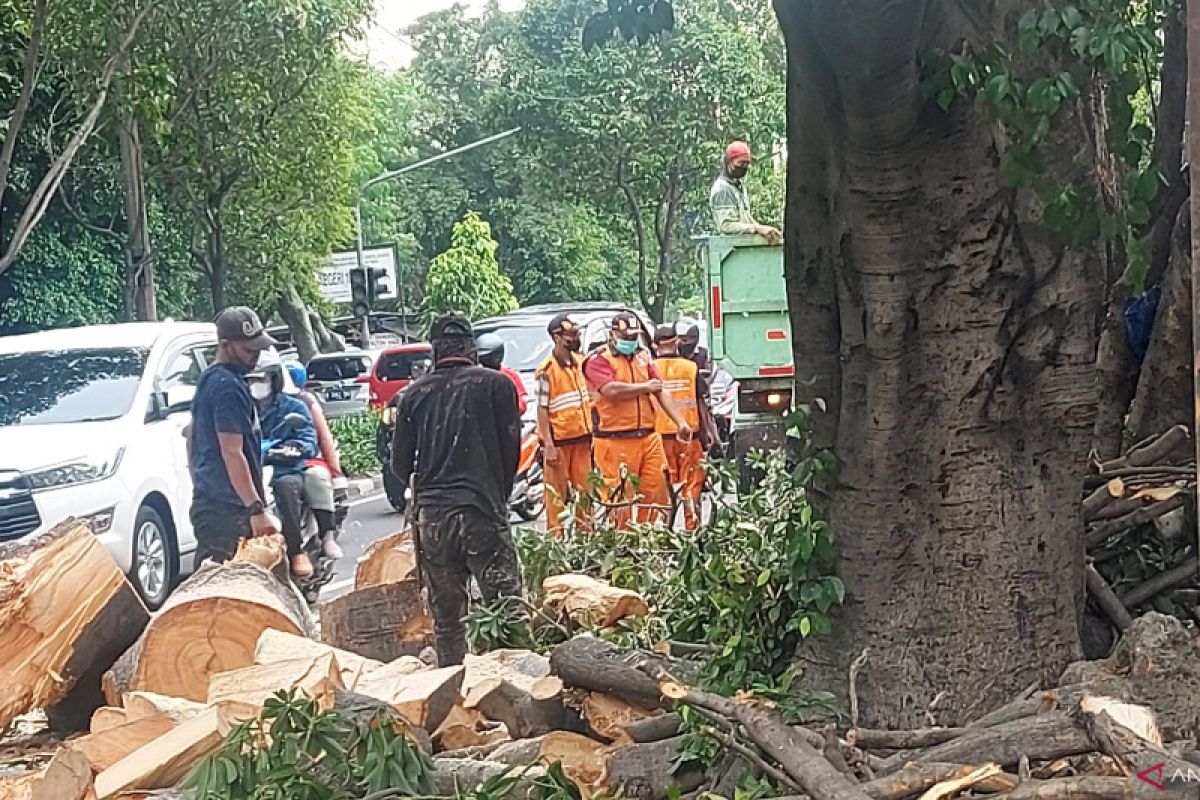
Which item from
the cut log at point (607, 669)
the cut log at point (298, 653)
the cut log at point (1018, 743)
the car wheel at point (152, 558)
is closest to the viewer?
the cut log at point (1018, 743)

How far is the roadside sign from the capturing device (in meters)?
28.5

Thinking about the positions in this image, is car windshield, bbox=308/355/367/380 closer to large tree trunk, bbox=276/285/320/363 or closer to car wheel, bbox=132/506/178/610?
large tree trunk, bbox=276/285/320/363

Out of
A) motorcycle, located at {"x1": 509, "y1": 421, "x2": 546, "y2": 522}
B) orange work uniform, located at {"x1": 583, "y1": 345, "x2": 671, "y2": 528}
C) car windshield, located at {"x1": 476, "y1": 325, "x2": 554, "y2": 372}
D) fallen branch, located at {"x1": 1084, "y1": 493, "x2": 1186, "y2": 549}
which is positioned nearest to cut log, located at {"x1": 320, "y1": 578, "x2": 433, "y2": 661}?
orange work uniform, located at {"x1": 583, "y1": 345, "x2": 671, "y2": 528}

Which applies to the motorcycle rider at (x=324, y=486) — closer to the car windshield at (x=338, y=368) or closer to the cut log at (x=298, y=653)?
the cut log at (x=298, y=653)

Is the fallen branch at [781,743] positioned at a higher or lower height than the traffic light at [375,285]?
lower

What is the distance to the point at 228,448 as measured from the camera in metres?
6.92

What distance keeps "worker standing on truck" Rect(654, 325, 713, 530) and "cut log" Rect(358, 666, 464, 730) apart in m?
5.13

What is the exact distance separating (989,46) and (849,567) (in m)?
1.52

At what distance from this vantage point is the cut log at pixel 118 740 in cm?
483

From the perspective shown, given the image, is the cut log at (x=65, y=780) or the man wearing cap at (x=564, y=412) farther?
the man wearing cap at (x=564, y=412)

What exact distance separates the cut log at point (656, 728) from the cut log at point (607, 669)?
110 millimetres

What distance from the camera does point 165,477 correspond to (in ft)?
33.4

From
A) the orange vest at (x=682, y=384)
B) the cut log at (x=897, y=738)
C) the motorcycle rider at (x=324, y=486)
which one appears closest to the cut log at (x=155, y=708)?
the cut log at (x=897, y=738)

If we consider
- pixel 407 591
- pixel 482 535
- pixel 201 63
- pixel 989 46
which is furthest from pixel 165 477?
pixel 201 63
